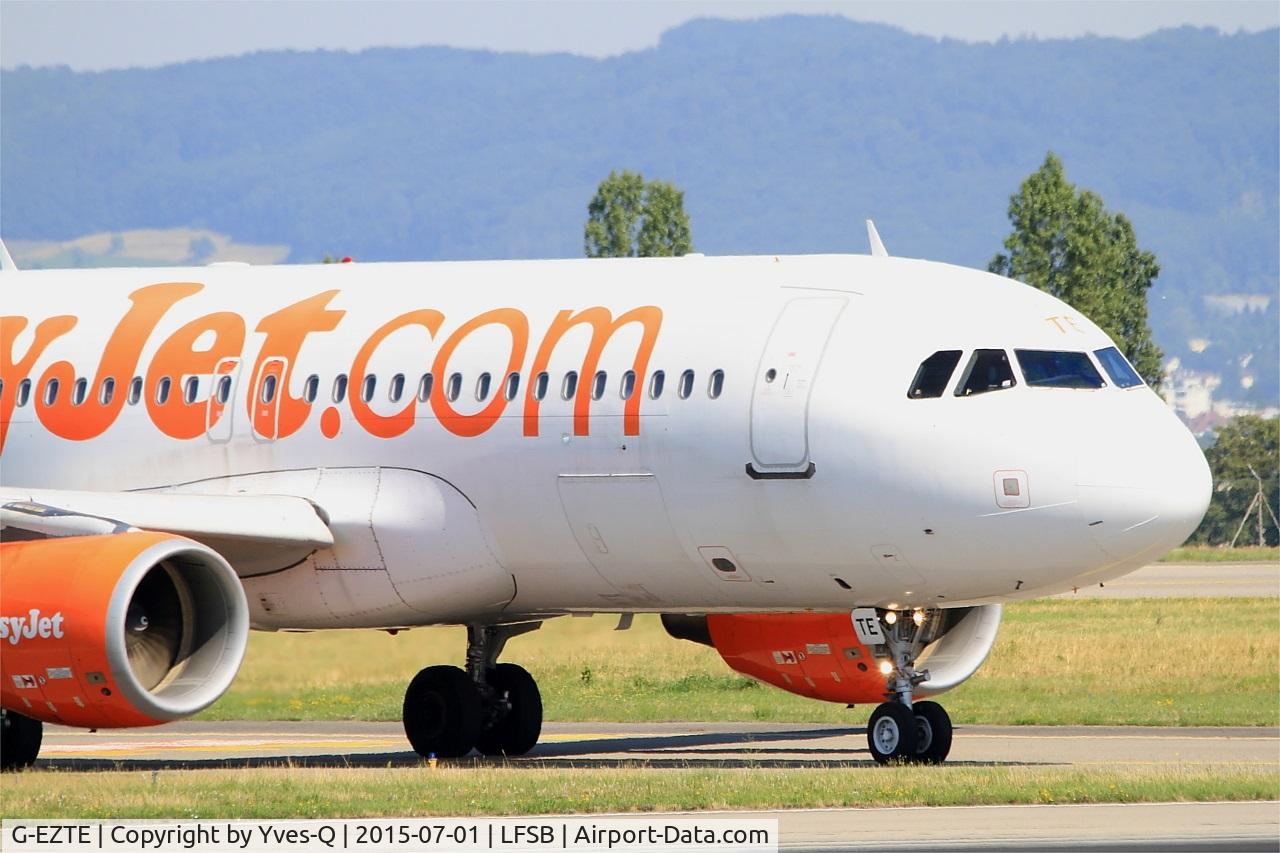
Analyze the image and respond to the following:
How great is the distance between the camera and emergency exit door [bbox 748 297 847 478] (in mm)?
22688

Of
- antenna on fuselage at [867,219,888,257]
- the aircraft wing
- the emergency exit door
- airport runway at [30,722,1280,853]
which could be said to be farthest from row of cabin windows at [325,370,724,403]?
airport runway at [30,722,1280,853]

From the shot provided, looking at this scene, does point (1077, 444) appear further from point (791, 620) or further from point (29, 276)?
point (29, 276)

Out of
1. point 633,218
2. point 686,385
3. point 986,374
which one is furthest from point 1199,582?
point 986,374

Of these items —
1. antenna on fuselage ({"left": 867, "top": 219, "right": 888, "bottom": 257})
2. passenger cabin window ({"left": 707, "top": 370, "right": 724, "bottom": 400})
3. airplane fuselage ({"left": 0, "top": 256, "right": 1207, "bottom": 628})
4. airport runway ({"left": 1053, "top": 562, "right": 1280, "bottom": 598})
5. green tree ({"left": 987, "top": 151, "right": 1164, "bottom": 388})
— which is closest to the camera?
airplane fuselage ({"left": 0, "top": 256, "right": 1207, "bottom": 628})

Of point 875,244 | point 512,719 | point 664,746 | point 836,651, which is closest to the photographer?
point 875,244

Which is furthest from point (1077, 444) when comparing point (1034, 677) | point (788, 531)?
point (1034, 677)

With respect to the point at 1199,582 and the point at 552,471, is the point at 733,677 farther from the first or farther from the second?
the point at 1199,582

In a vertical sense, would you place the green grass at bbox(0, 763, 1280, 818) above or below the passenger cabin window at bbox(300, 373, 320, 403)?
below

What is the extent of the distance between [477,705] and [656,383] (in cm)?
570

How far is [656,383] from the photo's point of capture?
2369 centimetres

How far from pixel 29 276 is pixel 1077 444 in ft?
46.1

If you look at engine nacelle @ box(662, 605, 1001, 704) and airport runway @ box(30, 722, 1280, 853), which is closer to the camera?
airport runway @ box(30, 722, 1280, 853)

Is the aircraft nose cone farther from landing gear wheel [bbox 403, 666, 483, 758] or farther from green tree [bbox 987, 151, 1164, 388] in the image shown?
green tree [bbox 987, 151, 1164, 388]

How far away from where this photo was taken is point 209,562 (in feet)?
74.5
